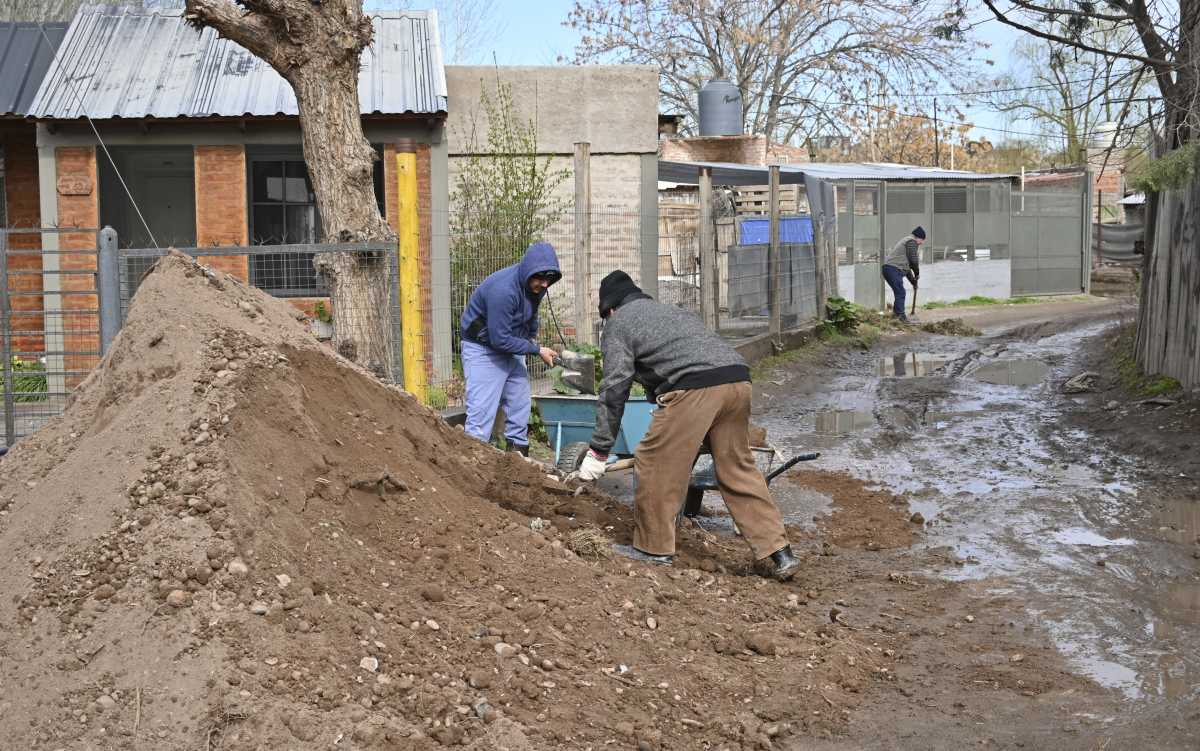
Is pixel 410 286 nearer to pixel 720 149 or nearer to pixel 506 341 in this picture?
pixel 506 341

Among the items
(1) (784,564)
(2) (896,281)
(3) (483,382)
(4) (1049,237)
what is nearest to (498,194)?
(3) (483,382)

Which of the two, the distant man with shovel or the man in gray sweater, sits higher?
the distant man with shovel

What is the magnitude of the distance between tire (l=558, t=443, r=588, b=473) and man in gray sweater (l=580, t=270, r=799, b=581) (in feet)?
4.79

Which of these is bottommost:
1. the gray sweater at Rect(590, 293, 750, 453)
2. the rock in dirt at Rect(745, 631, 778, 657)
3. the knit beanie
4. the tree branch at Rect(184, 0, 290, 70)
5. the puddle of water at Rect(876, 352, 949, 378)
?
the rock in dirt at Rect(745, 631, 778, 657)

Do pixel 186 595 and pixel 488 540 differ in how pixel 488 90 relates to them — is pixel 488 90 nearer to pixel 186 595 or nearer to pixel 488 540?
pixel 488 540

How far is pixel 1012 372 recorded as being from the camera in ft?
52.5

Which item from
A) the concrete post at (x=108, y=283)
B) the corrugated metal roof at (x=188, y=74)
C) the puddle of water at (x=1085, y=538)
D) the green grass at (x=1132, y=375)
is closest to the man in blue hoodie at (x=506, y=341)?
the concrete post at (x=108, y=283)

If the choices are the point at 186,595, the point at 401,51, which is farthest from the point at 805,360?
the point at 186,595

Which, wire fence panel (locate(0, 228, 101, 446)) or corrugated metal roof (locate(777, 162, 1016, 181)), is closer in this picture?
wire fence panel (locate(0, 228, 101, 446))

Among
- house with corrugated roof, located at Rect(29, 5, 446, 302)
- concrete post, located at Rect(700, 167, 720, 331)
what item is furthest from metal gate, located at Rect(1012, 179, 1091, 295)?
house with corrugated roof, located at Rect(29, 5, 446, 302)

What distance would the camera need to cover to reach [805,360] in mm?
16656

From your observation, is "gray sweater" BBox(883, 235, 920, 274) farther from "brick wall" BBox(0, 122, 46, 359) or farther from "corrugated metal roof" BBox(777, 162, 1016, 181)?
"brick wall" BBox(0, 122, 46, 359)

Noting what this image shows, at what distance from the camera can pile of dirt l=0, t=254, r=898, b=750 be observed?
169 inches

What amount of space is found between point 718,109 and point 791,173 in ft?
20.4
